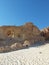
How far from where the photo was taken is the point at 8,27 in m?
29.4

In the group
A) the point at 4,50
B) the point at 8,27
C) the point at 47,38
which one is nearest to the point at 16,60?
the point at 4,50

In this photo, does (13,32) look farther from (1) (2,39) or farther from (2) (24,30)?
(1) (2,39)

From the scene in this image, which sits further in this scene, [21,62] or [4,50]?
[4,50]

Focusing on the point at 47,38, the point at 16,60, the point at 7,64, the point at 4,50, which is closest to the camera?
the point at 7,64

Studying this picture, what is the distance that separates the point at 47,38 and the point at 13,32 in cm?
588

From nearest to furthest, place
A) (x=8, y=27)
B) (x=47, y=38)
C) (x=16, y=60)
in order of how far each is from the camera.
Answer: (x=16, y=60), (x=47, y=38), (x=8, y=27)

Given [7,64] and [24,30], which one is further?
[24,30]

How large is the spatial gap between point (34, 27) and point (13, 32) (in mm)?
3890

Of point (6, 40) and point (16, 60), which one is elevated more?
point (6, 40)

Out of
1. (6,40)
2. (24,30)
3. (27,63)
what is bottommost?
(27,63)

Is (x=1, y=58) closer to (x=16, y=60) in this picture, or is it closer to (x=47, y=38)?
(x=16, y=60)

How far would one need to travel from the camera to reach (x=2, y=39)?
23719mm

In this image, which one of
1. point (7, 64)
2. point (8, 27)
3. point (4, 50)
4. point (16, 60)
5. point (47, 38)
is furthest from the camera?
point (8, 27)

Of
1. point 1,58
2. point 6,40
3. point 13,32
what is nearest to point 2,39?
point 6,40
